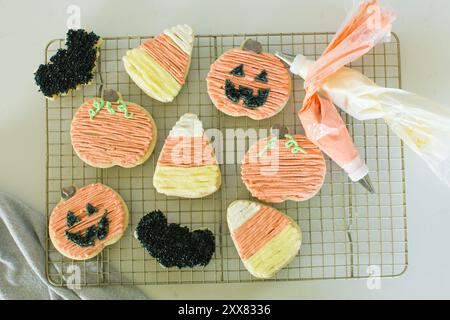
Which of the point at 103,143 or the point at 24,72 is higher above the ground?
the point at 24,72

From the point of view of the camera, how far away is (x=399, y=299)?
1323 mm

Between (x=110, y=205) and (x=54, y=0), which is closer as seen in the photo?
(x=110, y=205)

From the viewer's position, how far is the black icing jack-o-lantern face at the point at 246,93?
122 cm

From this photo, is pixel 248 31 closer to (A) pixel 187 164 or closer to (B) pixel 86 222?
(A) pixel 187 164

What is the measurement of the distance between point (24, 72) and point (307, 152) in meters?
0.83

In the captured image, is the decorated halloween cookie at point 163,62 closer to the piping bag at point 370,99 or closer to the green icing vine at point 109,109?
the green icing vine at point 109,109

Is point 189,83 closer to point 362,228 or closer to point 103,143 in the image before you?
point 103,143

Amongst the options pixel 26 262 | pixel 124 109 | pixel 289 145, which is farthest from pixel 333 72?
pixel 26 262

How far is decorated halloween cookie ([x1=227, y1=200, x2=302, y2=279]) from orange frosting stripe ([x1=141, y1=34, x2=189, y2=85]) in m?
0.39

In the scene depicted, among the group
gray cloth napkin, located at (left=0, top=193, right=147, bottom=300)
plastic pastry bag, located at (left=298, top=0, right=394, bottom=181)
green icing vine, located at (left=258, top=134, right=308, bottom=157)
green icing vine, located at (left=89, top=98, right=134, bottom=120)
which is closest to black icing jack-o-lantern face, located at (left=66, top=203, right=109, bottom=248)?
gray cloth napkin, located at (left=0, top=193, right=147, bottom=300)

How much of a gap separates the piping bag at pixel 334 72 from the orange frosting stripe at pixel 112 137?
414 millimetres

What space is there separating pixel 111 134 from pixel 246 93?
0.37m

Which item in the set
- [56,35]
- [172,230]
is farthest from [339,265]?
[56,35]

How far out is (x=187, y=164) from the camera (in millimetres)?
1233
